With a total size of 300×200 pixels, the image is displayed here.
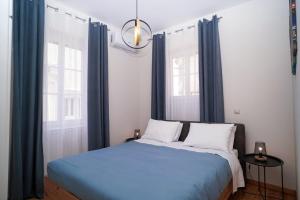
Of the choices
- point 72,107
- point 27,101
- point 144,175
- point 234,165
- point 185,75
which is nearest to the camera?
point 144,175

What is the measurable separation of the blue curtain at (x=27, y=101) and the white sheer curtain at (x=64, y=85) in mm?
169

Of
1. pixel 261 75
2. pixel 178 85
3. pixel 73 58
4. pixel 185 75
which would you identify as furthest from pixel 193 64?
pixel 73 58

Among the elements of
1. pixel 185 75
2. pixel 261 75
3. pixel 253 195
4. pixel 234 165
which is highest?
pixel 185 75

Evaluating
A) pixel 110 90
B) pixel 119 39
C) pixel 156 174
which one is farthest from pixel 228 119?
pixel 119 39

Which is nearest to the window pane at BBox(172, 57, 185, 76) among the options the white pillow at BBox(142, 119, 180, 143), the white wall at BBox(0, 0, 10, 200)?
the white pillow at BBox(142, 119, 180, 143)

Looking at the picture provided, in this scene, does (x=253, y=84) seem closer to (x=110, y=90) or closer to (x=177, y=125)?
(x=177, y=125)

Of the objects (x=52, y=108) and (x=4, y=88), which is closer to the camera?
(x=4, y=88)

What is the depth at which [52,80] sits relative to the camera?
2510 millimetres

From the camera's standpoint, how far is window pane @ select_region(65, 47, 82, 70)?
268cm

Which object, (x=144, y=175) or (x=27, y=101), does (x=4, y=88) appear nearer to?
(x=27, y=101)

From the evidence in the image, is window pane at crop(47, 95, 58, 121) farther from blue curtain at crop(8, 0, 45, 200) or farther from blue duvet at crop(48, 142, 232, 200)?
blue duvet at crop(48, 142, 232, 200)

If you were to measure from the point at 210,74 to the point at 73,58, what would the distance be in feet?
7.19

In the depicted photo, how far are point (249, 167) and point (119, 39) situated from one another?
3.05m

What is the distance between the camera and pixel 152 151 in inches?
88.4
